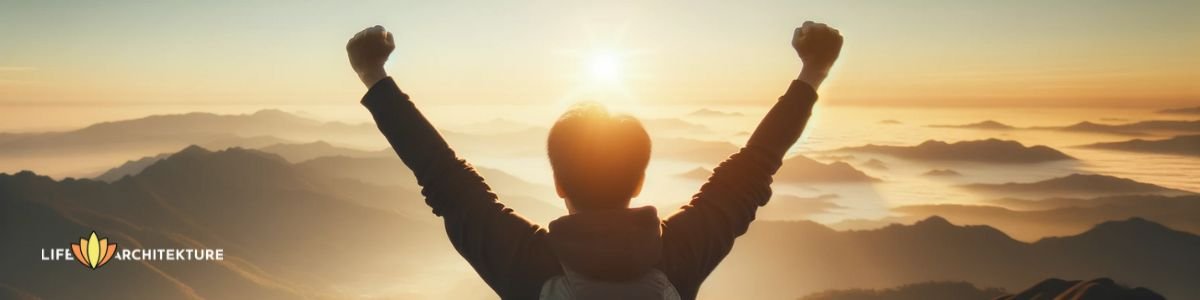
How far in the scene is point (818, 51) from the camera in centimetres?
312

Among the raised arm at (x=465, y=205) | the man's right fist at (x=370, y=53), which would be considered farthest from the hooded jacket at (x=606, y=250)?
the man's right fist at (x=370, y=53)

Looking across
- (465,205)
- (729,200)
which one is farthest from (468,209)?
(729,200)

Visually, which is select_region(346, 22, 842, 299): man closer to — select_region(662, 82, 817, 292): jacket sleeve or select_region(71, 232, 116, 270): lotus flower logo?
select_region(662, 82, 817, 292): jacket sleeve

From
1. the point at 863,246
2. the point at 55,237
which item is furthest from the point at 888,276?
the point at 55,237

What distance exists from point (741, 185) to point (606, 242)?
73cm

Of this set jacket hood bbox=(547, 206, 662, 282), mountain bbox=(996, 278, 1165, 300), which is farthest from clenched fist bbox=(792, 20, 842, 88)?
mountain bbox=(996, 278, 1165, 300)

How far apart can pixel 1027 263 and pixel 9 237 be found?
702 feet

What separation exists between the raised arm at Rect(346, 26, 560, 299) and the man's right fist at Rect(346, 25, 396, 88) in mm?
75

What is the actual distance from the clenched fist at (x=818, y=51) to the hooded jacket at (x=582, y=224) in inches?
8.8

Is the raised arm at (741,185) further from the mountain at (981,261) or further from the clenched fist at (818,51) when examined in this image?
the mountain at (981,261)

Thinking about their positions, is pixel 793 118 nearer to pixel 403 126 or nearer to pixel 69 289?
pixel 403 126

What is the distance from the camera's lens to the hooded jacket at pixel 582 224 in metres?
2.33

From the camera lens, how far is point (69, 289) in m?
151

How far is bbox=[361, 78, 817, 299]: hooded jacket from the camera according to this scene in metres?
2.33
